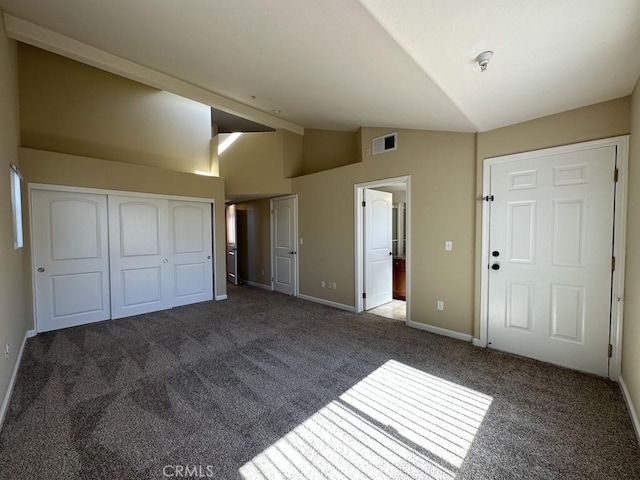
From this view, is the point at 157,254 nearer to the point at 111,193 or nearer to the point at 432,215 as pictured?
the point at 111,193

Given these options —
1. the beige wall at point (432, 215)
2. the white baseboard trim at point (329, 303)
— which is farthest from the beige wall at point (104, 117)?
the white baseboard trim at point (329, 303)

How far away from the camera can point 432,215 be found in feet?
11.8

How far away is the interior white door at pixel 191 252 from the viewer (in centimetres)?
490

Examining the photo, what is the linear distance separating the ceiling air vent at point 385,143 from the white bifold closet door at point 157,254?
331 centimetres

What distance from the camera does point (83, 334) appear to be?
359 centimetres

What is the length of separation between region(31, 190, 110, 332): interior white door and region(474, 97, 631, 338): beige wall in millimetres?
5134

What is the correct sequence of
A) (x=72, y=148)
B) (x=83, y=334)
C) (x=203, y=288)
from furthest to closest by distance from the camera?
(x=203, y=288), (x=72, y=148), (x=83, y=334)

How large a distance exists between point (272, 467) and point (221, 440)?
1.34 ft

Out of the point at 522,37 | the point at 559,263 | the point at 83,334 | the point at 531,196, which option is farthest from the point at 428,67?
the point at 83,334

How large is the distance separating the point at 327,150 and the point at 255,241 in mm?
2834

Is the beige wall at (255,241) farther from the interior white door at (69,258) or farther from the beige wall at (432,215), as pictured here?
the interior white door at (69,258)

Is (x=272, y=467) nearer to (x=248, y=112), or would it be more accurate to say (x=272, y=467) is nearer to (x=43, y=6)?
(x=43, y=6)

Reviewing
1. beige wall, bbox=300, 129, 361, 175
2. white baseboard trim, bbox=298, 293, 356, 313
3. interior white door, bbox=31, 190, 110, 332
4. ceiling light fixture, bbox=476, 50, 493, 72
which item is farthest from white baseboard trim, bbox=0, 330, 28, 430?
beige wall, bbox=300, 129, 361, 175

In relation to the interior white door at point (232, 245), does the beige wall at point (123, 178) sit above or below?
above
